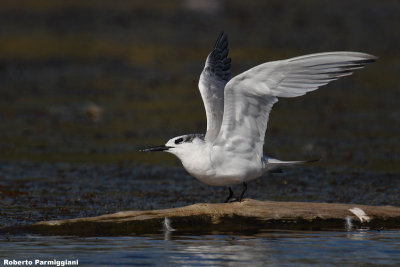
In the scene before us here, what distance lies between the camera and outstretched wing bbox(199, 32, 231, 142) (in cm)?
982

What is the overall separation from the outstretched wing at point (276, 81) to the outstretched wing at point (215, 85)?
2.58 feet

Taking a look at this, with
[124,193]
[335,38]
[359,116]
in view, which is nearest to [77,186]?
[124,193]

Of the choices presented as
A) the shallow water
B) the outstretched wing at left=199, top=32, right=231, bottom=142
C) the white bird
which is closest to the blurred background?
the outstretched wing at left=199, top=32, right=231, bottom=142

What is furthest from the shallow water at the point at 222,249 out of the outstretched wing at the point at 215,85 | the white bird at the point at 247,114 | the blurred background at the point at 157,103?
the blurred background at the point at 157,103

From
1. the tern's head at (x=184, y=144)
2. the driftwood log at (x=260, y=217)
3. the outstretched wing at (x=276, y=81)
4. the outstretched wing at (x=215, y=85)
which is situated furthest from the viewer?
the outstretched wing at (x=215, y=85)

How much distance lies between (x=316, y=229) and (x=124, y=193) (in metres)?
3.32

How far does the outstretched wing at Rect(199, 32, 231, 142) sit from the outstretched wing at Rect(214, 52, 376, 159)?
0.79 metres

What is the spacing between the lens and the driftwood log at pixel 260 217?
8570 millimetres

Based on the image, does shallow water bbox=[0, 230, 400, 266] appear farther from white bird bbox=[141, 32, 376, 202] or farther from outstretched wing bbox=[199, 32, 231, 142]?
outstretched wing bbox=[199, 32, 231, 142]

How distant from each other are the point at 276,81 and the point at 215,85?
6.60 feet

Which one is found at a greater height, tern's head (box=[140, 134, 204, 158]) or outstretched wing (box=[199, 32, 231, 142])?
outstretched wing (box=[199, 32, 231, 142])

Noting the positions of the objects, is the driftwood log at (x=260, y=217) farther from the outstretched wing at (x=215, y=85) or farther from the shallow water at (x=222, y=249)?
the outstretched wing at (x=215, y=85)

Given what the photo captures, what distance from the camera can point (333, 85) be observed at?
19906 mm

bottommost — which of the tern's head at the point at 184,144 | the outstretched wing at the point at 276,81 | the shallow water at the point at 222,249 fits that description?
the shallow water at the point at 222,249
